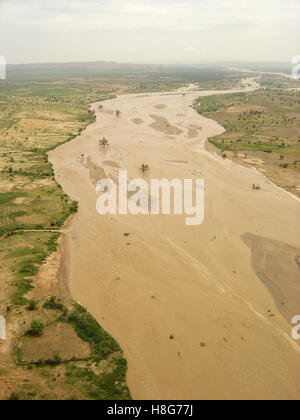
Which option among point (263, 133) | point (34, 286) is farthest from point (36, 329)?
point (263, 133)

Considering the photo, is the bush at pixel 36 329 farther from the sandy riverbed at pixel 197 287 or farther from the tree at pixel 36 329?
the sandy riverbed at pixel 197 287

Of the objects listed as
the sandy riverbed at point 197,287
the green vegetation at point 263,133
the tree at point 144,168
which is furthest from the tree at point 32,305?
the green vegetation at point 263,133

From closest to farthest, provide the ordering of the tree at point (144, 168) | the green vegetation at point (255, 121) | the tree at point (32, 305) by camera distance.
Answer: the tree at point (32, 305) → the tree at point (144, 168) → the green vegetation at point (255, 121)

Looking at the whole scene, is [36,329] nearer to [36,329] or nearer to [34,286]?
[36,329]

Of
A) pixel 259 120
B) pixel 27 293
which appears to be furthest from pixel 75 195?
pixel 259 120

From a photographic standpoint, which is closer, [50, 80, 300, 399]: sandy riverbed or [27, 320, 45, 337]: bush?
[50, 80, 300, 399]: sandy riverbed

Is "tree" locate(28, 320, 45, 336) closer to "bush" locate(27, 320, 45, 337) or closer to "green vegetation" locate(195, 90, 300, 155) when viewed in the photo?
"bush" locate(27, 320, 45, 337)

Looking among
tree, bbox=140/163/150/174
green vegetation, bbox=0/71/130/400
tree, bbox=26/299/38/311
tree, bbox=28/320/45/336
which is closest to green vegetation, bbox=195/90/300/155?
tree, bbox=140/163/150/174

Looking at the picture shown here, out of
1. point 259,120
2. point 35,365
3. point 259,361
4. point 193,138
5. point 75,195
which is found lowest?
point 259,361
